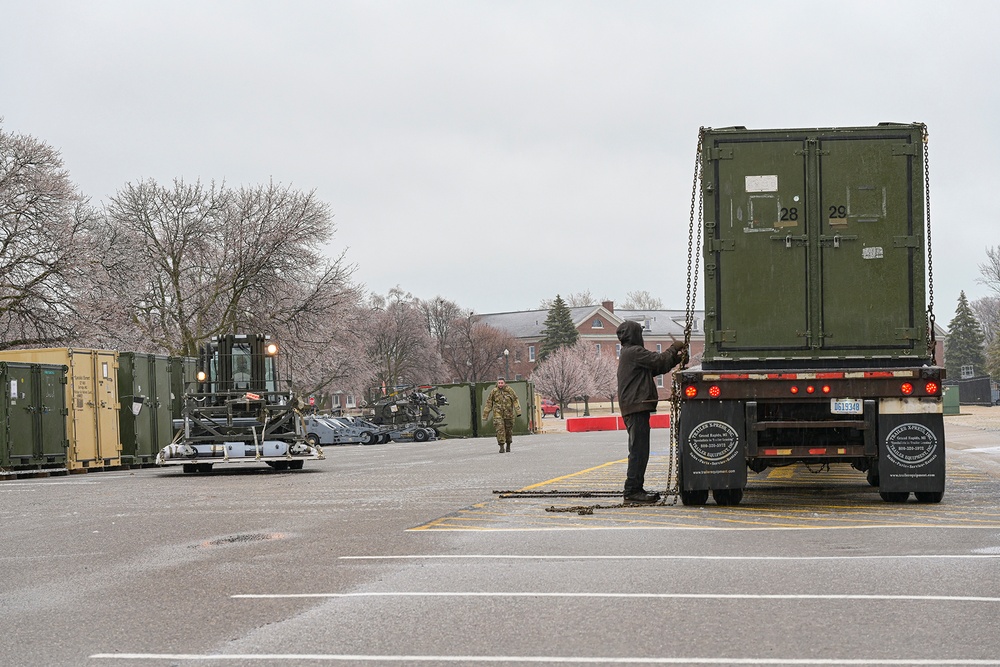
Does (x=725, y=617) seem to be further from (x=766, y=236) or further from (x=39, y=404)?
(x=39, y=404)

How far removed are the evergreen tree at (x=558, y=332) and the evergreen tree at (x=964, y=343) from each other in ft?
129

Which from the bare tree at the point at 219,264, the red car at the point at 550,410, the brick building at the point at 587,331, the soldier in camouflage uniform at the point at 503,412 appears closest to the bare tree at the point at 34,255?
the bare tree at the point at 219,264

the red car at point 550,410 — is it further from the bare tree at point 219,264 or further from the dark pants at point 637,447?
the dark pants at point 637,447

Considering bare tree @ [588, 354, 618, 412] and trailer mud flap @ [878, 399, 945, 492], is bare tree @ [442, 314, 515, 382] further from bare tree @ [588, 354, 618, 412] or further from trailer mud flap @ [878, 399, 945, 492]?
trailer mud flap @ [878, 399, 945, 492]

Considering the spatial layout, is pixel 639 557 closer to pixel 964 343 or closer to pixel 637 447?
pixel 637 447

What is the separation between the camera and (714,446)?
12047 mm

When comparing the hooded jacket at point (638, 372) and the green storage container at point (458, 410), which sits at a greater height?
the hooded jacket at point (638, 372)

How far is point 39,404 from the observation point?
1003 inches

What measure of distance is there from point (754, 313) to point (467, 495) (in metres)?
4.24

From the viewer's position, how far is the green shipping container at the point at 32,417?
24.6 metres

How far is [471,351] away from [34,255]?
80428mm

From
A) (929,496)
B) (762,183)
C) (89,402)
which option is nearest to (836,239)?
(762,183)

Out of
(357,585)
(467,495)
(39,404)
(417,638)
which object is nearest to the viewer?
(417,638)

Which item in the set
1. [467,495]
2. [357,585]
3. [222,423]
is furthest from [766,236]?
[222,423]
